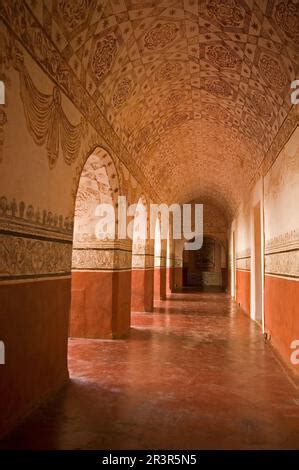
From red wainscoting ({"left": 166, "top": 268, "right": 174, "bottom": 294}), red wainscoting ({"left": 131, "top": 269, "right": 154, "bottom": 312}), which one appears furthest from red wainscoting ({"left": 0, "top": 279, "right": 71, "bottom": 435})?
red wainscoting ({"left": 166, "top": 268, "right": 174, "bottom": 294})

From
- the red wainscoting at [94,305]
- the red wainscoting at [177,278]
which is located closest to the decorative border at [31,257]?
the red wainscoting at [94,305]

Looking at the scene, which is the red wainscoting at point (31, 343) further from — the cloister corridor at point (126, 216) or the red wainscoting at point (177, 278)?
the red wainscoting at point (177, 278)

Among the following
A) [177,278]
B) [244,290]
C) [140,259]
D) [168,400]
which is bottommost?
[168,400]

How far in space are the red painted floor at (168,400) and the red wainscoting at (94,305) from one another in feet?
0.91

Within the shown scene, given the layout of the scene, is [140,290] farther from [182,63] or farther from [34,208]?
[34,208]

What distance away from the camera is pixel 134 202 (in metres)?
8.20

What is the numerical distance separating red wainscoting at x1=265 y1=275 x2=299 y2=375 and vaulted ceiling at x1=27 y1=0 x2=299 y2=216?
2454 millimetres

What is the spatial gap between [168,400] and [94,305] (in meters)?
A: 3.04

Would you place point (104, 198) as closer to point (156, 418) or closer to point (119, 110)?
point (119, 110)

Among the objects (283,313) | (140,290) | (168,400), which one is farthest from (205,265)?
(168,400)

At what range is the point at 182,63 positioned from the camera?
19.3 feet

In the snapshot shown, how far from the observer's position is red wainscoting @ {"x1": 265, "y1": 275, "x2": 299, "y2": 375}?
4961 millimetres

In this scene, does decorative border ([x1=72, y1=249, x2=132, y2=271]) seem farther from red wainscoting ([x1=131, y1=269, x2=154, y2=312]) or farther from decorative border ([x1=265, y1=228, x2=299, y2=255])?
red wainscoting ([x1=131, y1=269, x2=154, y2=312])

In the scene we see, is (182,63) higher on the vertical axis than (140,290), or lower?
higher
